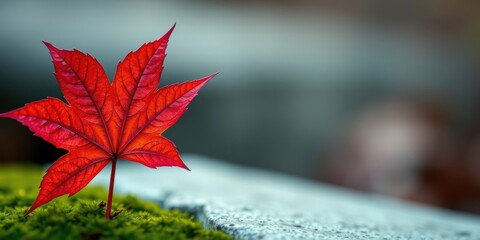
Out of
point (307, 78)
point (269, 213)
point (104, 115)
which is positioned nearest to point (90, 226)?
point (104, 115)

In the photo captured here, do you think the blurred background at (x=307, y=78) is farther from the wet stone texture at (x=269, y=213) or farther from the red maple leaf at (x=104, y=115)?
the red maple leaf at (x=104, y=115)

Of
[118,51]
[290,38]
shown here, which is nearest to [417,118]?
[290,38]

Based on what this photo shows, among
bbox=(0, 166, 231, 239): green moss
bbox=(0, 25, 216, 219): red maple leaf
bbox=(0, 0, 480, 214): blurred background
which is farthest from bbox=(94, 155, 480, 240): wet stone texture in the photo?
bbox=(0, 0, 480, 214): blurred background

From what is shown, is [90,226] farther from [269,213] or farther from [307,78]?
[307,78]

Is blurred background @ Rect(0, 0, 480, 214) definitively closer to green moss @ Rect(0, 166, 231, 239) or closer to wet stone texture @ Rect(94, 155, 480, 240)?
wet stone texture @ Rect(94, 155, 480, 240)

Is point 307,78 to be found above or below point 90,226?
above

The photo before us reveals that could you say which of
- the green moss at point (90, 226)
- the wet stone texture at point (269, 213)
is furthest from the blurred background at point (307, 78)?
the green moss at point (90, 226)

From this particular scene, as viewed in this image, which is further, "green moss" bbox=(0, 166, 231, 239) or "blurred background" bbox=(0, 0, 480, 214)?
"blurred background" bbox=(0, 0, 480, 214)
